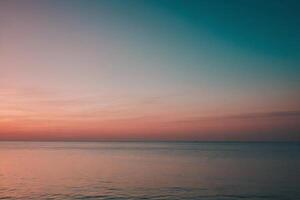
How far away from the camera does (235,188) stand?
4134 cm

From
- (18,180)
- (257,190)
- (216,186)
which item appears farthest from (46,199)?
(257,190)

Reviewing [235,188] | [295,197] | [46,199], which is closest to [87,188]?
[46,199]

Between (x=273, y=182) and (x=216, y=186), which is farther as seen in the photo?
(x=273, y=182)

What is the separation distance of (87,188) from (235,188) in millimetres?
16894

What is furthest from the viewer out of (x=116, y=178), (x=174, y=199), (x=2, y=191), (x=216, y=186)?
(x=116, y=178)

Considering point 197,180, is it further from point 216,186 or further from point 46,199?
point 46,199

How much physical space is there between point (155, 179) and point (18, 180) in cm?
1859

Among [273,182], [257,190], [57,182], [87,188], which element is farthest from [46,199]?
[273,182]

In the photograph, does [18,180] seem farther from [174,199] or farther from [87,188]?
[174,199]

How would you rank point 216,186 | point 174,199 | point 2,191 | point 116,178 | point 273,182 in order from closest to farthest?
point 174,199, point 2,191, point 216,186, point 273,182, point 116,178

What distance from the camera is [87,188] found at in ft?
135

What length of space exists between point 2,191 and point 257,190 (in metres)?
28.2

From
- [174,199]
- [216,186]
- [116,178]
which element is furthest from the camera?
[116,178]

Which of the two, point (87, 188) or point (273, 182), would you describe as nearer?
point (87, 188)
